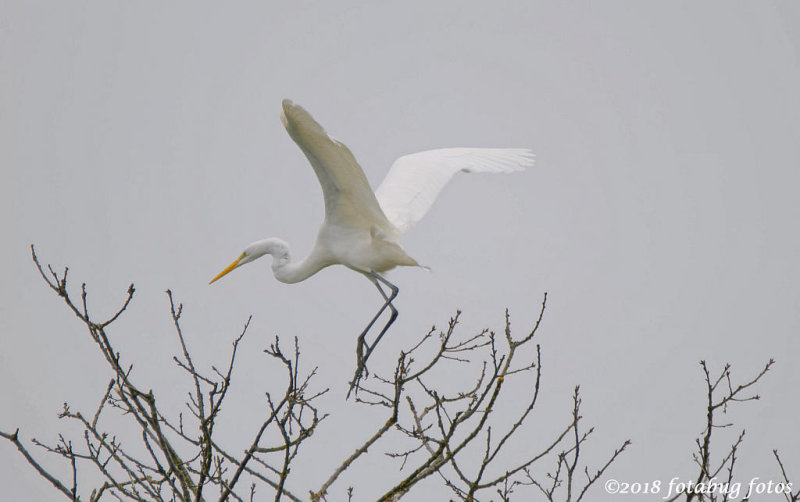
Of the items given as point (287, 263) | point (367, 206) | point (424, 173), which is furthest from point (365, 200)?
point (424, 173)

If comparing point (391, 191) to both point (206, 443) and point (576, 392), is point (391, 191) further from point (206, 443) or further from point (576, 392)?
point (206, 443)

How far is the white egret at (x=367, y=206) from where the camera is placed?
19.6 ft

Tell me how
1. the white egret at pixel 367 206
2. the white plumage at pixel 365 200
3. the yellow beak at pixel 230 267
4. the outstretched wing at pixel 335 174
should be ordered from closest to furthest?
1. the outstretched wing at pixel 335 174
2. the white plumage at pixel 365 200
3. the white egret at pixel 367 206
4. the yellow beak at pixel 230 267

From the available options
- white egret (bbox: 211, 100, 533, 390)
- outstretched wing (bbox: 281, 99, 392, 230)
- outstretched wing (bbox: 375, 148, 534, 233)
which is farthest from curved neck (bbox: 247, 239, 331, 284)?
outstretched wing (bbox: 375, 148, 534, 233)

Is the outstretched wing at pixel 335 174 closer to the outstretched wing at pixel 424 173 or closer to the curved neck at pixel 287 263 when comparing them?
the outstretched wing at pixel 424 173

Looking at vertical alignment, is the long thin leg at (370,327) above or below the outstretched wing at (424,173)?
below

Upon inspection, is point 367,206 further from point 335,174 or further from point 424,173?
point 424,173

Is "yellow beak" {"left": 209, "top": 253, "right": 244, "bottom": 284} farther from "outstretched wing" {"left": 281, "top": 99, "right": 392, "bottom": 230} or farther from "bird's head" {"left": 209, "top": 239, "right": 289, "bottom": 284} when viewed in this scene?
"outstretched wing" {"left": 281, "top": 99, "right": 392, "bottom": 230}

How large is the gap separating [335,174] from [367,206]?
0.53m

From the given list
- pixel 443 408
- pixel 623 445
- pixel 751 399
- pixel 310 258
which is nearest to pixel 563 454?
pixel 623 445

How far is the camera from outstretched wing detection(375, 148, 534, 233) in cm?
736

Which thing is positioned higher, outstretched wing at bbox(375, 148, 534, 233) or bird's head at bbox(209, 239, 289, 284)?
outstretched wing at bbox(375, 148, 534, 233)

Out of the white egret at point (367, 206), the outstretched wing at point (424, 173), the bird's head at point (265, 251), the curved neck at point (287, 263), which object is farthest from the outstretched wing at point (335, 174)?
the bird's head at point (265, 251)

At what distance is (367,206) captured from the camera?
650 cm
